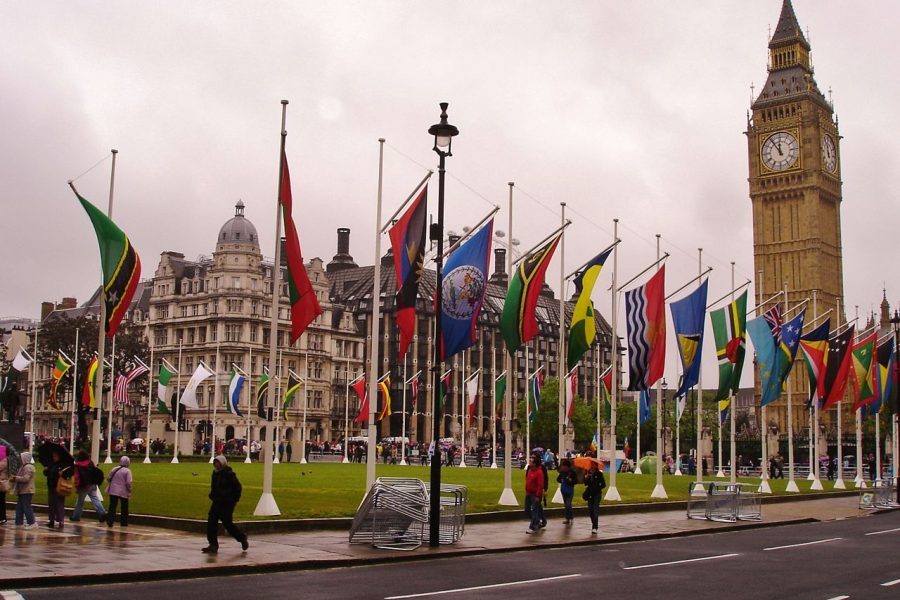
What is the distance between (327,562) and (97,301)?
4689 inches

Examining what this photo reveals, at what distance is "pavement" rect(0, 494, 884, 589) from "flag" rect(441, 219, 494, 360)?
4603mm

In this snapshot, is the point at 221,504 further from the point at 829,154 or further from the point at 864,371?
the point at 829,154

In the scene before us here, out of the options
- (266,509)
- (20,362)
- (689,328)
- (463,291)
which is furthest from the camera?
(20,362)

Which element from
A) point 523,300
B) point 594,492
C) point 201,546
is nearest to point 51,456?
point 201,546

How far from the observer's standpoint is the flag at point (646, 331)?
34.0 meters

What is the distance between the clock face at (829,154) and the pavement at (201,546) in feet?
359

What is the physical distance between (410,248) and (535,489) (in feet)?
21.4

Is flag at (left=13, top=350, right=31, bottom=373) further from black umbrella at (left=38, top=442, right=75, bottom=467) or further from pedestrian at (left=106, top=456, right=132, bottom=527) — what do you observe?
pedestrian at (left=106, top=456, right=132, bottom=527)

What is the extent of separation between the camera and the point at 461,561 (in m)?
20.6

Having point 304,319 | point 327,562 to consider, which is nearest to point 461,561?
point 327,562

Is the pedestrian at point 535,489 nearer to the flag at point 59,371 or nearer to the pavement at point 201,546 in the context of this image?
the pavement at point 201,546

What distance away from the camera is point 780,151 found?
131500 mm

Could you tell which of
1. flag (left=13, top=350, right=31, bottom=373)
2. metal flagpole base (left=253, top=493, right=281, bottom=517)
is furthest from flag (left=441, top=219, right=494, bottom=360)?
flag (left=13, top=350, right=31, bottom=373)

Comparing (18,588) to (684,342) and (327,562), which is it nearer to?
(327,562)
